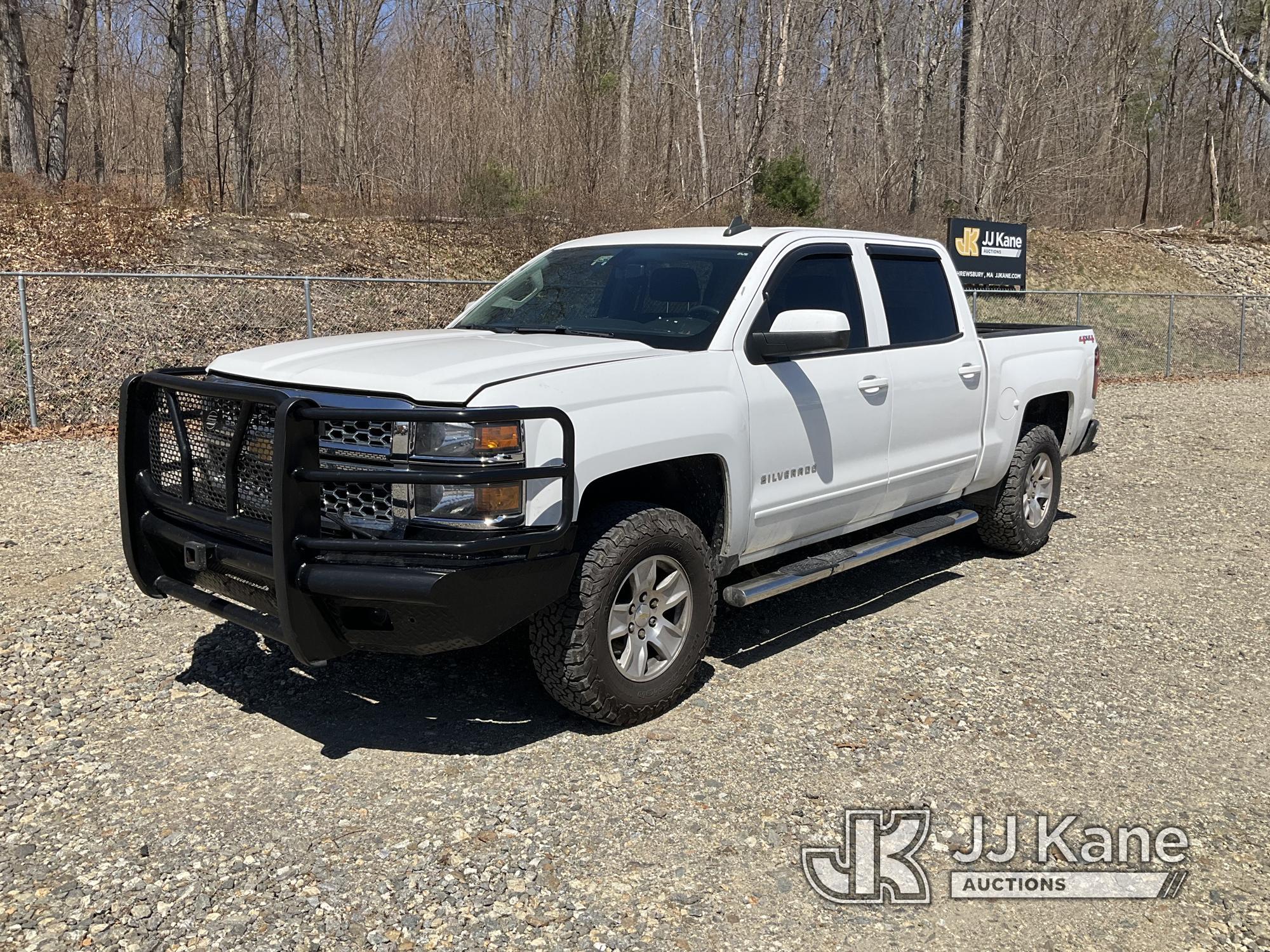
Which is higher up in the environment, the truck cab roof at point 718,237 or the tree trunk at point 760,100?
the tree trunk at point 760,100

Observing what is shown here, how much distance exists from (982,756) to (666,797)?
51.5 inches

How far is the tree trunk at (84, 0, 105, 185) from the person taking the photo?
73.4ft

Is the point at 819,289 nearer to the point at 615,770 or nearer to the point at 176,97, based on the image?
the point at 615,770

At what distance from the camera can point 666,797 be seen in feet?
12.8

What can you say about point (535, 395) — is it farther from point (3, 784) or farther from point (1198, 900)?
point (1198, 900)

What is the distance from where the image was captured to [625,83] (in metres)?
24.3

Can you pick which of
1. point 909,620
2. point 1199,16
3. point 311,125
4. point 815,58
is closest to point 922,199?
point 815,58

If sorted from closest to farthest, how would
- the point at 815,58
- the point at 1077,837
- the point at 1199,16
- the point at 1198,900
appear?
the point at 1198,900, the point at 1077,837, the point at 815,58, the point at 1199,16

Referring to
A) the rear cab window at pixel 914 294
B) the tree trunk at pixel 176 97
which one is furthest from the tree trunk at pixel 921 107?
the rear cab window at pixel 914 294

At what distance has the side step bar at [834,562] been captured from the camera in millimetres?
4809

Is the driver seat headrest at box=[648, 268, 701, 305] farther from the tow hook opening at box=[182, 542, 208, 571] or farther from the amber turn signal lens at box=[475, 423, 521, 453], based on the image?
the tow hook opening at box=[182, 542, 208, 571]

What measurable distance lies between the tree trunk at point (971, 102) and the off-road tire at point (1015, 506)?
26.4 m

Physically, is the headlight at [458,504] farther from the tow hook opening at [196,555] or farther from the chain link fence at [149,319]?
the chain link fence at [149,319]

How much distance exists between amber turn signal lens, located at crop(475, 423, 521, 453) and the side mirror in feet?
4.70
